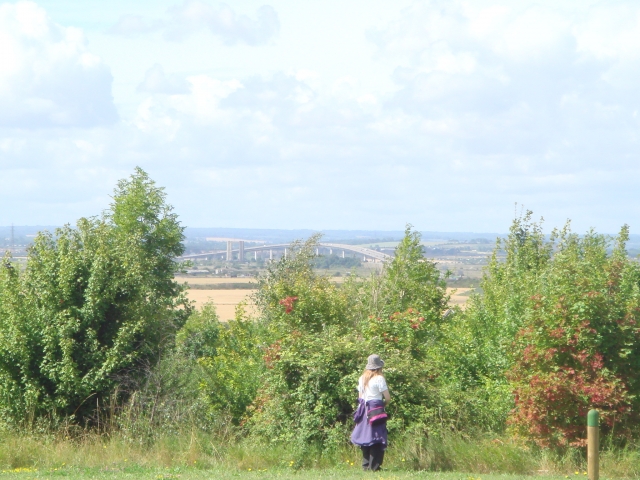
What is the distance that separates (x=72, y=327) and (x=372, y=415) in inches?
311

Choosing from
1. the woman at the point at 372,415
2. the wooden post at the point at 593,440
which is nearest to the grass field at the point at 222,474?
the woman at the point at 372,415

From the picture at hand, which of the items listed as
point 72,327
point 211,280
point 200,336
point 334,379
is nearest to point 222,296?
point 211,280

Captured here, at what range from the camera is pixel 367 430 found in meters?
11.9

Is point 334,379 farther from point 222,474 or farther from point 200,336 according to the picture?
point 200,336

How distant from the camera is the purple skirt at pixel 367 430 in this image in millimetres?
11844

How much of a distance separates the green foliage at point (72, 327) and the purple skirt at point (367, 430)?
6846 millimetres

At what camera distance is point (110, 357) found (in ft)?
55.9

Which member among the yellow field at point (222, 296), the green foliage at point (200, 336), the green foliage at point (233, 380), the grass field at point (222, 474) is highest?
the grass field at point (222, 474)

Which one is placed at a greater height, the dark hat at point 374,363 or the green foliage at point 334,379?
the dark hat at point 374,363

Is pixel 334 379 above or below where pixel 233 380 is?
above

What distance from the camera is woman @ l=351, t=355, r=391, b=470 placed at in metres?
11.8

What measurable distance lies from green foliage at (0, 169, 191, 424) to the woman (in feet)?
22.6

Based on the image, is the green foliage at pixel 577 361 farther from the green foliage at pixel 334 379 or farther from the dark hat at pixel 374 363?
the dark hat at pixel 374 363

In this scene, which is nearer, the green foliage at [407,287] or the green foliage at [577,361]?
the green foliage at [577,361]
